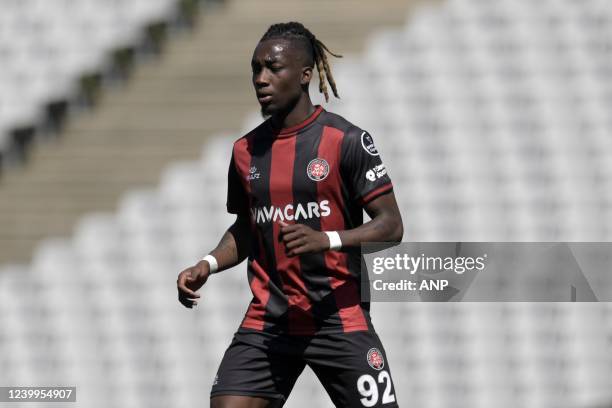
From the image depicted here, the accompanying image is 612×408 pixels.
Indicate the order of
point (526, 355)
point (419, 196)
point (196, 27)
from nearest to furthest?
point (526, 355) < point (419, 196) < point (196, 27)

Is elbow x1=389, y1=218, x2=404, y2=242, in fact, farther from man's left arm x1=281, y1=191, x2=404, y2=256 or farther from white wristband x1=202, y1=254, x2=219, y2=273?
white wristband x1=202, y1=254, x2=219, y2=273

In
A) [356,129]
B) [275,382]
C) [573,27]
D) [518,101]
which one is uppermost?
[573,27]

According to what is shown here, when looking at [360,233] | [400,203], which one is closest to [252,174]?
[360,233]

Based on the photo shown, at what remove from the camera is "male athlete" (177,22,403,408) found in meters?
2.97

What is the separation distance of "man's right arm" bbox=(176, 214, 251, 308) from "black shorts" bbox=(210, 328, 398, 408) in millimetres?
209

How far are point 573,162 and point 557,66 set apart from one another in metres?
0.78

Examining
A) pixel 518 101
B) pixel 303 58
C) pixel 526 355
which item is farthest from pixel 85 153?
pixel 303 58

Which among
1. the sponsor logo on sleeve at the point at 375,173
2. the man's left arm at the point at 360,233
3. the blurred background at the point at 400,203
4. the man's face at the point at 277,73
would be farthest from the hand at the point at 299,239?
the blurred background at the point at 400,203

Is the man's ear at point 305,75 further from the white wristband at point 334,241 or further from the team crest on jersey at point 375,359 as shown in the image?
the team crest on jersey at point 375,359

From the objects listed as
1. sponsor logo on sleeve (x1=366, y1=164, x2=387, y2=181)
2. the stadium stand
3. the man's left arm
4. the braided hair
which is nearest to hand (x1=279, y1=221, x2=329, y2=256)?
the man's left arm

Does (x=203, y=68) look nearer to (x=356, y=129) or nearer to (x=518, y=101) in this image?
(x=518, y=101)

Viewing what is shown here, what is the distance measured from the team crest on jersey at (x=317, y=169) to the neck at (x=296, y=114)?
0.15m

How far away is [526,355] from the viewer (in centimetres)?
584

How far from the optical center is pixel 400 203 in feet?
20.7
